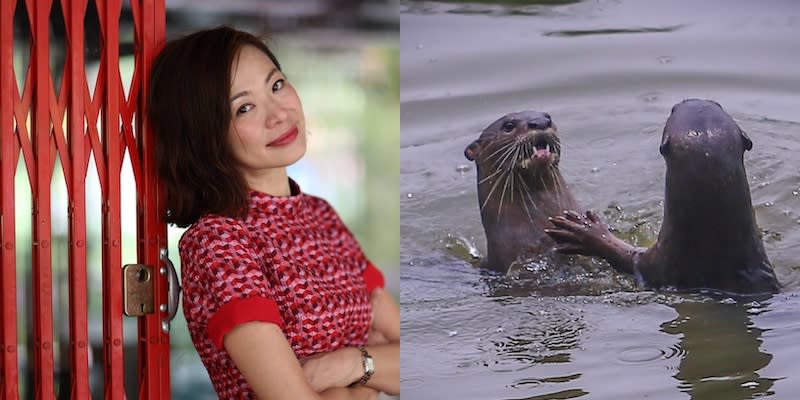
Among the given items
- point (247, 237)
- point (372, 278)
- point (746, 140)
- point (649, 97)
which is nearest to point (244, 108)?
point (247, 237)

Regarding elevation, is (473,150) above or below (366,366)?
above

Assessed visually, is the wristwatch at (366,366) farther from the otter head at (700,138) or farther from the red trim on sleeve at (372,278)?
the otter head at (700,138)

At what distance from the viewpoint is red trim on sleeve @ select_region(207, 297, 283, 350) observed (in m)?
1.98

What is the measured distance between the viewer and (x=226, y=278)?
202cm

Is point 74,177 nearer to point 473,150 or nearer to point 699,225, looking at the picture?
point 473,150

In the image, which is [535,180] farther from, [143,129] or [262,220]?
[143,129]

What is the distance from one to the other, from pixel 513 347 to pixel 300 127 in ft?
2.39

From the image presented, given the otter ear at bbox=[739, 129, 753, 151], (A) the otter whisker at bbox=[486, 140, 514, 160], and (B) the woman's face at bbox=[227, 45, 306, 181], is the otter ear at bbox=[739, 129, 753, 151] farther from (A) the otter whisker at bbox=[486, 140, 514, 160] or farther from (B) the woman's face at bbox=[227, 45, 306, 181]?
(B) the woman's face at bbox=[227, 45, 306, 181]

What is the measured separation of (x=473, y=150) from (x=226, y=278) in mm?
728

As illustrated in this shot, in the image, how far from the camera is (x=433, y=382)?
244 centimetres

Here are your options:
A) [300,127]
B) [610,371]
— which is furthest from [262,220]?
[610,371]

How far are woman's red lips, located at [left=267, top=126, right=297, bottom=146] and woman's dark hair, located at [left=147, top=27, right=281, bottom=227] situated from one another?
95 millimetres

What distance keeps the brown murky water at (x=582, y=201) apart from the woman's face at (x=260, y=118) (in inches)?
14.7

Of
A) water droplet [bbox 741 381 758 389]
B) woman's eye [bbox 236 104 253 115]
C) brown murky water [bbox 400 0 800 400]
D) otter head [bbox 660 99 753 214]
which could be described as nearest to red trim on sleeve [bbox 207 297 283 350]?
woman's eye [bbox 236 104 253 115]
